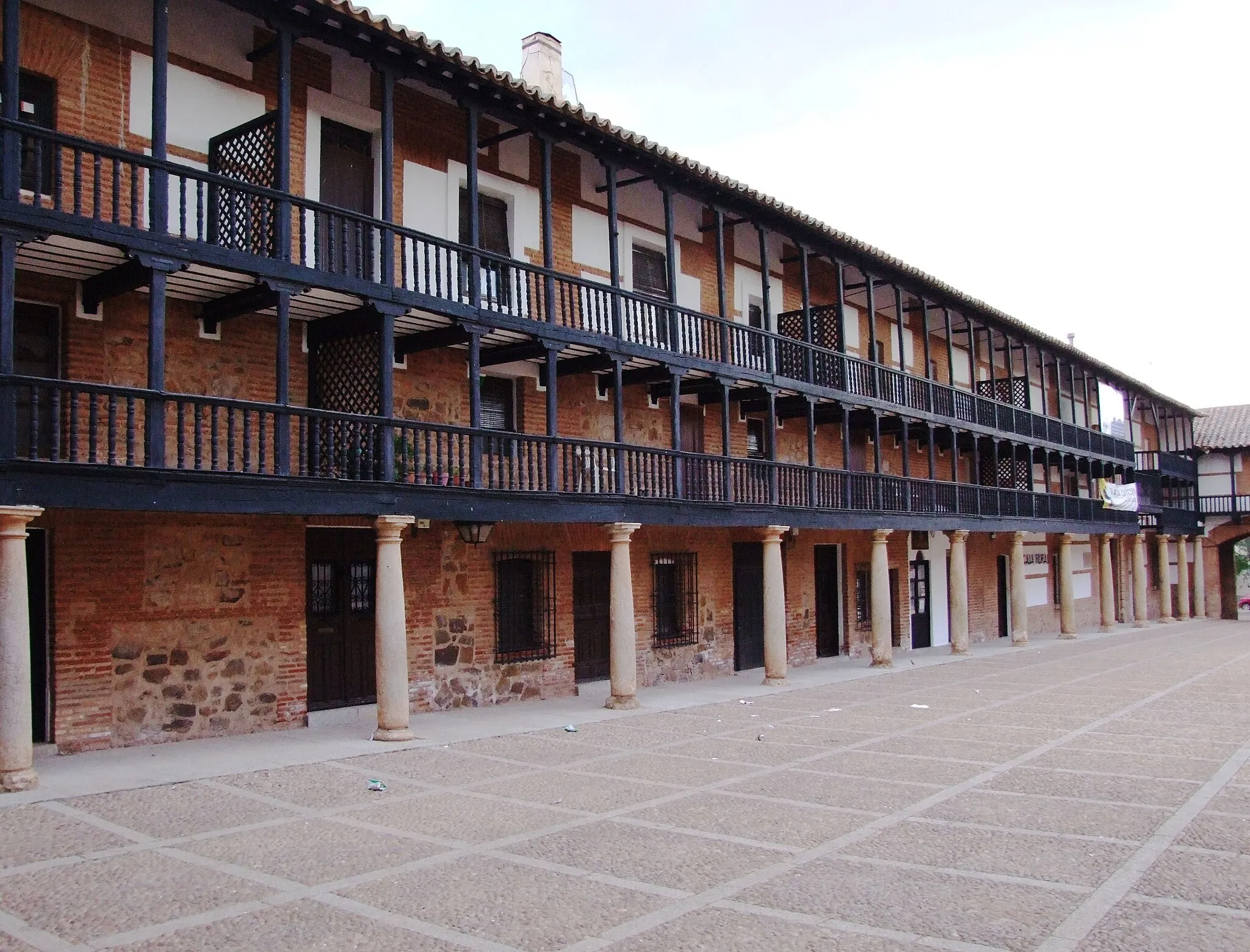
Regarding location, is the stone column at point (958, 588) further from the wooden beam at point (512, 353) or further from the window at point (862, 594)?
the wooden beam at point (512, 353)

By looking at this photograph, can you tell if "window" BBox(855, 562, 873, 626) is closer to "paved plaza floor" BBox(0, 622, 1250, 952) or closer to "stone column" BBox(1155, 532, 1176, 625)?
"paved plaza floor" BBox(0, 622, 1250, 952)

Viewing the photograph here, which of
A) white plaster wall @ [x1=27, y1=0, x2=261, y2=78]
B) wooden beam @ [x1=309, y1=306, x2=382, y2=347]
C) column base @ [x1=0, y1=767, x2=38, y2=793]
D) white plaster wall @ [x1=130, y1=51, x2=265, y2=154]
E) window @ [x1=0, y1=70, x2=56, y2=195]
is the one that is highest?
white plaster wall @ [x1=27, y1=0, x2=261, y2=78]

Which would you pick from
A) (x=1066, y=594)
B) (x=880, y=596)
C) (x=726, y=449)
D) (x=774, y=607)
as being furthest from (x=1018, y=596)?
(x=726, y=449)

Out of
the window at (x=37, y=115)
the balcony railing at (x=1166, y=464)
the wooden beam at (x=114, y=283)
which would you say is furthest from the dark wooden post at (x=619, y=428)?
the balcony railing at (x=1166, y=464)

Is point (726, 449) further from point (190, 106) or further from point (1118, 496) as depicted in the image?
point (1118, 496)

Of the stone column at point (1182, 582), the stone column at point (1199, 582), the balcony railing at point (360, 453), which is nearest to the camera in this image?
the balcony railing at point (360, 453)

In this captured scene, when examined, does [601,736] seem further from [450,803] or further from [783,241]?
[783,241]

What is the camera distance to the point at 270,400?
1181 cm

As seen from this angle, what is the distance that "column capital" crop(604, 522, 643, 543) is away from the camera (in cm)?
1389

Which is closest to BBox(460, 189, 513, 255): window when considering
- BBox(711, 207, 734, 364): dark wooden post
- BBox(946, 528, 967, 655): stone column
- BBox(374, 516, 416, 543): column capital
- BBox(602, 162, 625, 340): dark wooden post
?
BBox(602, 162, 625, 340): dark wooden post

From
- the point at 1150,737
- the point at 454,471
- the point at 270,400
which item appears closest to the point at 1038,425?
the point at 1150,737

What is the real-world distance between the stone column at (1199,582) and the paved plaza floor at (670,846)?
32.4m

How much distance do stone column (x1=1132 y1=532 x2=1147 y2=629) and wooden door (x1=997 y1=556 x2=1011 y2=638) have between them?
6.96m

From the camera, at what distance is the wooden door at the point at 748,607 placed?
1933 centimetres
